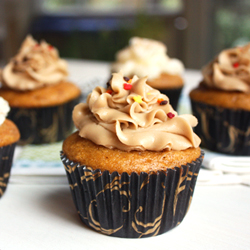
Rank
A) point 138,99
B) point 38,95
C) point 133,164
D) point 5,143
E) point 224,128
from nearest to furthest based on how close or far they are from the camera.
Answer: point 133,164, point 138,99, point 5,143, point 224,128, point 38,95

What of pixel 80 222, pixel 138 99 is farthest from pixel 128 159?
pixel 80 222

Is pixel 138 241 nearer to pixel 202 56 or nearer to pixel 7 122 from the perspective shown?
pixel 7 122

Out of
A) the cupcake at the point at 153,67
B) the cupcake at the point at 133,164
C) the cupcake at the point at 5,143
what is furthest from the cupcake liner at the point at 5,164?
the cupcake at the point at 153,67

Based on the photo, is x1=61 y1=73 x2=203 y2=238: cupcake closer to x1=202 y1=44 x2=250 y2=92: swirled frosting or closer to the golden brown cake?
the golden brown cake

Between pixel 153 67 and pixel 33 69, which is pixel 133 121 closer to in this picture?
pixel 33 69

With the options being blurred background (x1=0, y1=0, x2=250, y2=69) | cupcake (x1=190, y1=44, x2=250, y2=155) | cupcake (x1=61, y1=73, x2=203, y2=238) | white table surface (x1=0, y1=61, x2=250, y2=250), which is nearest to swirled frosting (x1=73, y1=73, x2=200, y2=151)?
cupcake (x1=61, y1=73, x2=203, y2=238)

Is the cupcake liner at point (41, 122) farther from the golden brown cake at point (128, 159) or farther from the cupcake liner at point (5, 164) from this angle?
the golden brown cake at point (128, 159)
